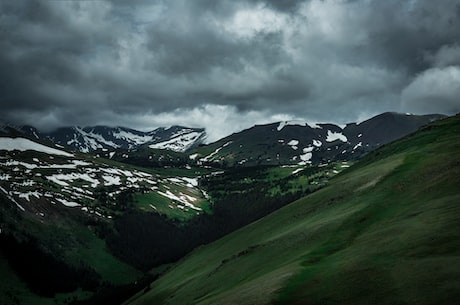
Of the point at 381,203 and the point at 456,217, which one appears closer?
the point at 456,217

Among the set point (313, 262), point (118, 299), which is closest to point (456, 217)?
point (313, 262)

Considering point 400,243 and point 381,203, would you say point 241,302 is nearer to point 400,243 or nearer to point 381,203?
point 400,243

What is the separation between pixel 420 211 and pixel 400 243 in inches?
525

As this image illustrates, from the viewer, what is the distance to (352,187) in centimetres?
9456

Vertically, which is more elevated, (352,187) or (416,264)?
(352,187)

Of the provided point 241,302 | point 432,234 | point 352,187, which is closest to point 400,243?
point 432,234

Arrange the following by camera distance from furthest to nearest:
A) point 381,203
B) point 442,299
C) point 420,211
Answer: point 381,203, point 420,211, point 442,299

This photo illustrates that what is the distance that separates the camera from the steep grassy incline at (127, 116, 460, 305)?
36062 mm

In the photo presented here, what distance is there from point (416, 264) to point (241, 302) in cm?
1783

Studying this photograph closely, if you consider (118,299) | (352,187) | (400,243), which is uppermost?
(352,187)

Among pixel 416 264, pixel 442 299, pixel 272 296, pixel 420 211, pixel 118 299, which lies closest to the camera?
pixel 442 299

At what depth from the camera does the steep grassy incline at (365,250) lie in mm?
36062

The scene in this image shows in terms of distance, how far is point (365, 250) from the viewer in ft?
154

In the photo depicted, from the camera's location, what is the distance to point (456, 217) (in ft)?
151
